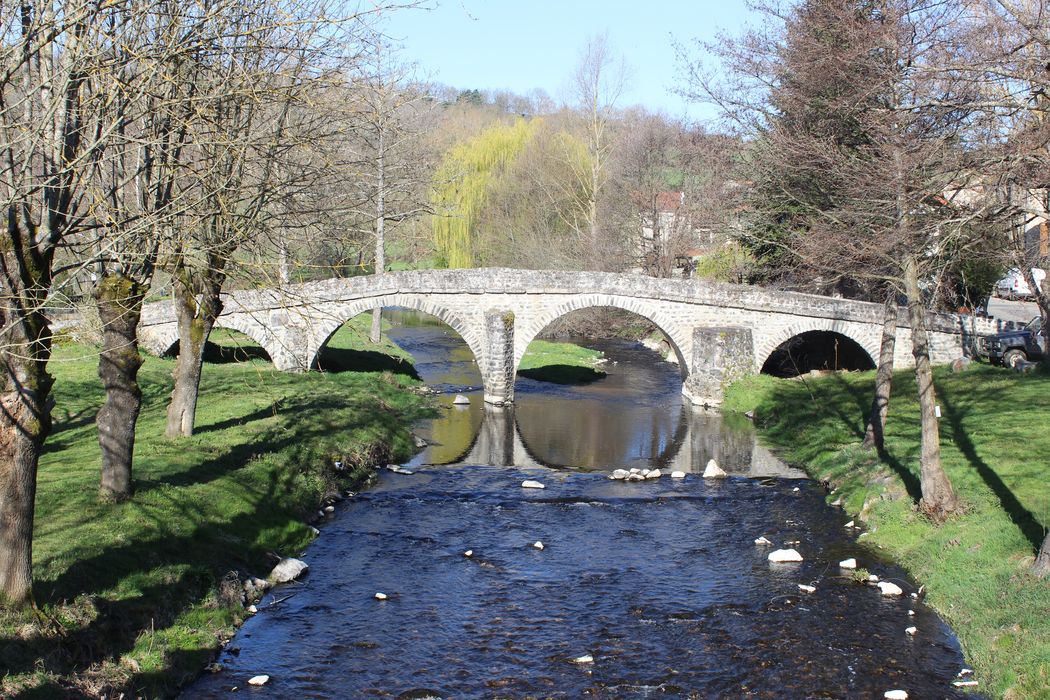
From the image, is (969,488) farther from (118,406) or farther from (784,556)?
(118,406)

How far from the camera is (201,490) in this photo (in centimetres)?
1467

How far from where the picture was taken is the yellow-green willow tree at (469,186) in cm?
4794

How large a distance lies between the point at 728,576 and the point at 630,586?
1.61 metres

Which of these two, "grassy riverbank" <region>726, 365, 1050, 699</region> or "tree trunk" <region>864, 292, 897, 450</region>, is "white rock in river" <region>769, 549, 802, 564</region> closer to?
"grassy riverbank" <region>726, 365, 1050, 699</region>

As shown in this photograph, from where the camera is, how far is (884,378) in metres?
19.1

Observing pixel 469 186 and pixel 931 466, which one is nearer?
pixel 931 466

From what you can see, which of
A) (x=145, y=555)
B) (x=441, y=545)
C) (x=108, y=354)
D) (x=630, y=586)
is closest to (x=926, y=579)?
(x=630, y=586)

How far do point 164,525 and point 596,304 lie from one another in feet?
60.7

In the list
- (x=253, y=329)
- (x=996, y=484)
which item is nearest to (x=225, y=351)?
(x=253, y=329)

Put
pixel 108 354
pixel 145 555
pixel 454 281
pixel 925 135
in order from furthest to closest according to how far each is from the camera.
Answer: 1. pixel 454 281
2. pixel 925 135
3. pixel 108 354
4. pixel 145 555

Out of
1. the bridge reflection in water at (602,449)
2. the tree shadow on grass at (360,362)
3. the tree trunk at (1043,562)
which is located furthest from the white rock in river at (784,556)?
the tree shadow on grass at (360,362)

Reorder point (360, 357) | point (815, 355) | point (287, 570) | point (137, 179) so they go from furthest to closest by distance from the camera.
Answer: point (815, 355)
point (360, 357)
point (287, 570)
point (137, 179)

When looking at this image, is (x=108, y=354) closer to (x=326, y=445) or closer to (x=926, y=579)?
(x=326, y=445)

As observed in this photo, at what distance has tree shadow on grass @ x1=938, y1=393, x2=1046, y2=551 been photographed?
43.0 feet
